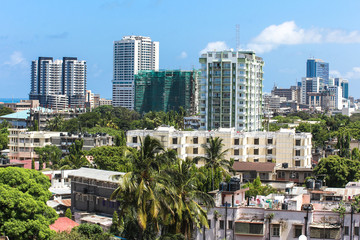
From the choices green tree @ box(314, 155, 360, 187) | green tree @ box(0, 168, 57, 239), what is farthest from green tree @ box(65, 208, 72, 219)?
green tree @ box(314, 155, 360, 187)

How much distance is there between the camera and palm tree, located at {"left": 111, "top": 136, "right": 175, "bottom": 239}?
34625 mm

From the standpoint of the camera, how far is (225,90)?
379 ft

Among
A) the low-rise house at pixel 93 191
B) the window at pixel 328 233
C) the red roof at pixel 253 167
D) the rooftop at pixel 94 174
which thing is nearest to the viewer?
the window at pixel 328 233

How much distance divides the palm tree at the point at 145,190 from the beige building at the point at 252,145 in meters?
52.3

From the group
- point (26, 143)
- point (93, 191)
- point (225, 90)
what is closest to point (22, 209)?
point (93, 191)

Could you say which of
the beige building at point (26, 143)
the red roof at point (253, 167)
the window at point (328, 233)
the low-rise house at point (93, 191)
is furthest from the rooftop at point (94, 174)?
the beige building at point (26, 143)

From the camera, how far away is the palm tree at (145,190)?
34625 millimetres

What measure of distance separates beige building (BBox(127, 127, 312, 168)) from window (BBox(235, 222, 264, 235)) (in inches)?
1967

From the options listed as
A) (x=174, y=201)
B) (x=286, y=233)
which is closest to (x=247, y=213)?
(x=286, y=233)

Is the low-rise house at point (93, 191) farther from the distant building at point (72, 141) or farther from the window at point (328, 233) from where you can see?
the distant building at point (72, 141)

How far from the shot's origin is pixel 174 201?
36.3m

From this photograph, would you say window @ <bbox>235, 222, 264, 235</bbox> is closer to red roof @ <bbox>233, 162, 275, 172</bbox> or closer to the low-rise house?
the low-rise house

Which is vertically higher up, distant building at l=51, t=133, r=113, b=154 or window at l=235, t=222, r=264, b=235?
distant building at l=51, t=133, r=113, b=154

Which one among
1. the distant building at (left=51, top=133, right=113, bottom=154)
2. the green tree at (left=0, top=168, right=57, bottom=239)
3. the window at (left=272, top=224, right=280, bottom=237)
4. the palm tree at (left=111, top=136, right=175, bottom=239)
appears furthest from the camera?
the distant building at (left=51, top=133, right=113, bottom=154)
